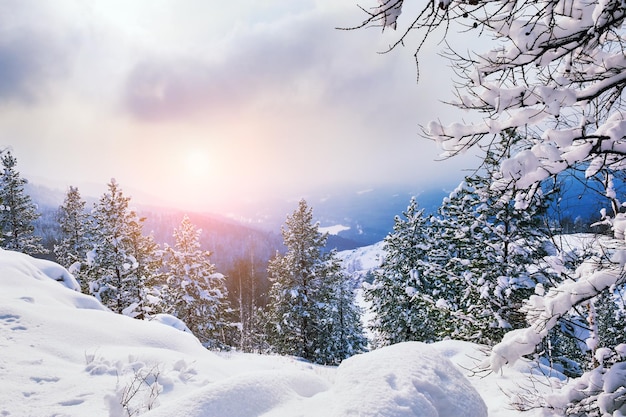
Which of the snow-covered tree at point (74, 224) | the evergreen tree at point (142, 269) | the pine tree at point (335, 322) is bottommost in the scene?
the pine tree at point (335, 322)

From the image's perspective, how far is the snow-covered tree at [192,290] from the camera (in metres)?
20.8

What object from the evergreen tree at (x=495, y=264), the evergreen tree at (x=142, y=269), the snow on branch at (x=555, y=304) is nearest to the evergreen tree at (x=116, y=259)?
the evergreen tree at (x=142, y=269)

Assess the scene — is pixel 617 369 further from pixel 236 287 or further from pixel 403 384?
pixel 236 287

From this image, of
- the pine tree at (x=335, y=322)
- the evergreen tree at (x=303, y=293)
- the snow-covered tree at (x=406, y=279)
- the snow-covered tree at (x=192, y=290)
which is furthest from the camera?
the pine tree at (x=335, y=322)

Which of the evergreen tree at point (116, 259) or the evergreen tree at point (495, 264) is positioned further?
the evergreen tree at point (116, 259)

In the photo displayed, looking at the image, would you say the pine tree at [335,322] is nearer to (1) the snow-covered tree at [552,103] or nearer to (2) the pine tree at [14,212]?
(1) the snow-covered tree at [552,103]

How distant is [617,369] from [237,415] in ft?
12.7

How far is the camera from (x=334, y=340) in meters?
22.7

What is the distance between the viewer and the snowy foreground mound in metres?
3.95

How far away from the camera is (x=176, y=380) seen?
19.3 feet

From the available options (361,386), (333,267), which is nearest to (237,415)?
(361,386)

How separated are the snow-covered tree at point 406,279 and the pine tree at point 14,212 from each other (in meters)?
24.8

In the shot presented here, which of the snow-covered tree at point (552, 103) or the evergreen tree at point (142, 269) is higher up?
the snow-covered tree at point (552, 103)

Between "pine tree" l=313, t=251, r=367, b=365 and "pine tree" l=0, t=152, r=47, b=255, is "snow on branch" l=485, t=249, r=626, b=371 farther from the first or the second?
"pine tree" l=0, t=152, r=47, b=255
